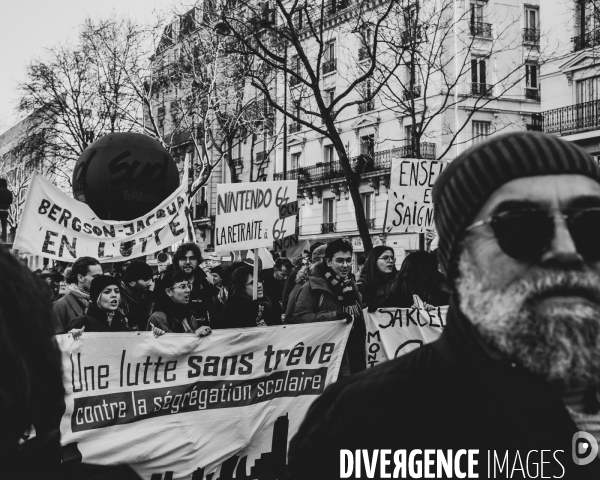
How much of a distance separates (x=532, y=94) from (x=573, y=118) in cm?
924

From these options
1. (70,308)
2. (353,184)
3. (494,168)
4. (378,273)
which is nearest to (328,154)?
(353,184)

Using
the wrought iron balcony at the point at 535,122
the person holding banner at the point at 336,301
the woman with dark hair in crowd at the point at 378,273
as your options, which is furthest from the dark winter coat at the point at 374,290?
the wrought iron balcony at the point at 535,122

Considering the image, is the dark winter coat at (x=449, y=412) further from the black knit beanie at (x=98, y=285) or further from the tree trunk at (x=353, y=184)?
the tree trunk at (x=353, y=184)

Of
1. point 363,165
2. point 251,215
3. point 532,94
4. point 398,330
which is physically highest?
point 532,94

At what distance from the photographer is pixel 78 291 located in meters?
6.99

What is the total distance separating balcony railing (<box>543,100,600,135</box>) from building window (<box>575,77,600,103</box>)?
369mm

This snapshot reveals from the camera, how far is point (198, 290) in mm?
8906

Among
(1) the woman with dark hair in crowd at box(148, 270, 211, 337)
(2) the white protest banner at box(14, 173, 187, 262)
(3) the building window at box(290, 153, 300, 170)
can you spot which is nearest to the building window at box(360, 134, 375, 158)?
(3) the building window at box(290, 153, 300, 170)

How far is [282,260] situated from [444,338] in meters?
12.3

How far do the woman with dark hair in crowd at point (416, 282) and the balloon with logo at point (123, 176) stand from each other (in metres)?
6.60

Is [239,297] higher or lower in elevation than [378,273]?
lower

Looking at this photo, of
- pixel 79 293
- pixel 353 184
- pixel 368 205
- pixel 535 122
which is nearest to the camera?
pixel 79 293

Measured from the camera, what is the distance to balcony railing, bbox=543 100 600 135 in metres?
27.5

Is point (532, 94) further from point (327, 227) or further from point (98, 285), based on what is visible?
point (98, 285)
